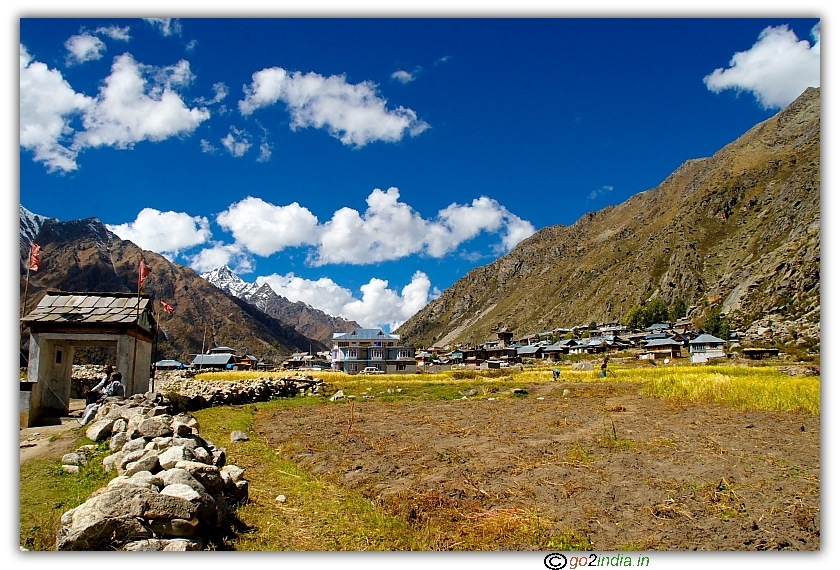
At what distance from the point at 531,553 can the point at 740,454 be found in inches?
333

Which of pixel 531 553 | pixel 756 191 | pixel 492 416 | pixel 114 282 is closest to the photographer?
pixel 531 553

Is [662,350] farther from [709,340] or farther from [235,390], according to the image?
[235,390]

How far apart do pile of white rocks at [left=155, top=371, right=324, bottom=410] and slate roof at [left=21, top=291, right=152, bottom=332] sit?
7639mm

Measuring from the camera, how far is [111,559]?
5043mm

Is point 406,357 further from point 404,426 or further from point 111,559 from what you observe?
point 111,559

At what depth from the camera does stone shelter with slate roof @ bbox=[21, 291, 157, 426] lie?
1491cm

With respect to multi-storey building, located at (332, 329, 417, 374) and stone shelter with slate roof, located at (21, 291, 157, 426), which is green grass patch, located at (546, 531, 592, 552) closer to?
stone shelter with slate roof, located at (21, 291, 157, 426)

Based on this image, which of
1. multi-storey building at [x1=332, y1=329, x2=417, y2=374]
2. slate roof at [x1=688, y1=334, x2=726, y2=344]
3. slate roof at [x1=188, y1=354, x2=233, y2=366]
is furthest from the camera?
slate roof at [x1=188, y1=354, x2=233, y2=366]

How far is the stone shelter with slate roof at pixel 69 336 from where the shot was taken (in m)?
14.9

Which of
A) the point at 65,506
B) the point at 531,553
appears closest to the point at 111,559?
the point at 65,506

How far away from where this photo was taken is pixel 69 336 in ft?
50.0

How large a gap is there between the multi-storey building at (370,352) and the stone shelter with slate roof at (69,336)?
255 feet

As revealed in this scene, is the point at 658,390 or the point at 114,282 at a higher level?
the point at 114,282

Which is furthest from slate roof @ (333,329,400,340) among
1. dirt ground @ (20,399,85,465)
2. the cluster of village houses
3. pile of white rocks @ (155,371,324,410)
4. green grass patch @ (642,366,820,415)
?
dirt ground @ (20,399,85,465)
